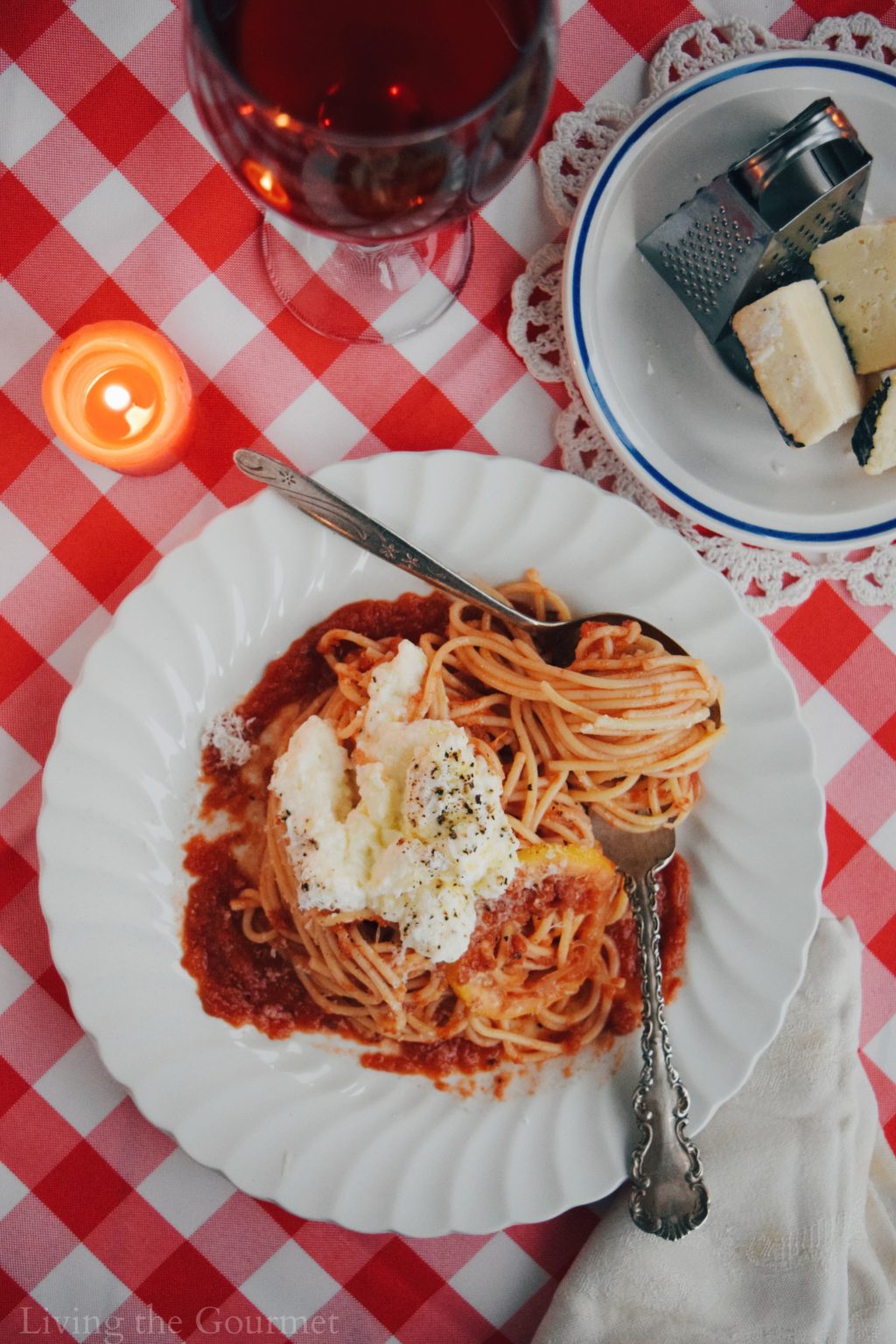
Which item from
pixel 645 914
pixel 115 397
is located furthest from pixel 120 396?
pixel 645 914

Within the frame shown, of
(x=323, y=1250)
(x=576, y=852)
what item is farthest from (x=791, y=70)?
(x=323, y=1250)

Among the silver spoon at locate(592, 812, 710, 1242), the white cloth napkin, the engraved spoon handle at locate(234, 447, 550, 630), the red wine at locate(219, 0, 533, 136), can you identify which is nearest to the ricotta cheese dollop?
the engraved spoon handle at locate(234, 447, 550, 630)

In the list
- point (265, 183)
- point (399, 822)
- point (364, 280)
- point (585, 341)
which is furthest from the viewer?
point (364, 280)

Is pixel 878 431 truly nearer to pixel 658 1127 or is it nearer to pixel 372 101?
pixel 372 101

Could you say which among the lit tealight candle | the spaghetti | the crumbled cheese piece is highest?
the lit tealight candle

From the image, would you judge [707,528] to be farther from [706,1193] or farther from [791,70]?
[706,1193]

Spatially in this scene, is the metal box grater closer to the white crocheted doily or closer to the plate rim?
the plate rim

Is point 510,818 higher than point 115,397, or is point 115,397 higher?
point 115,397
